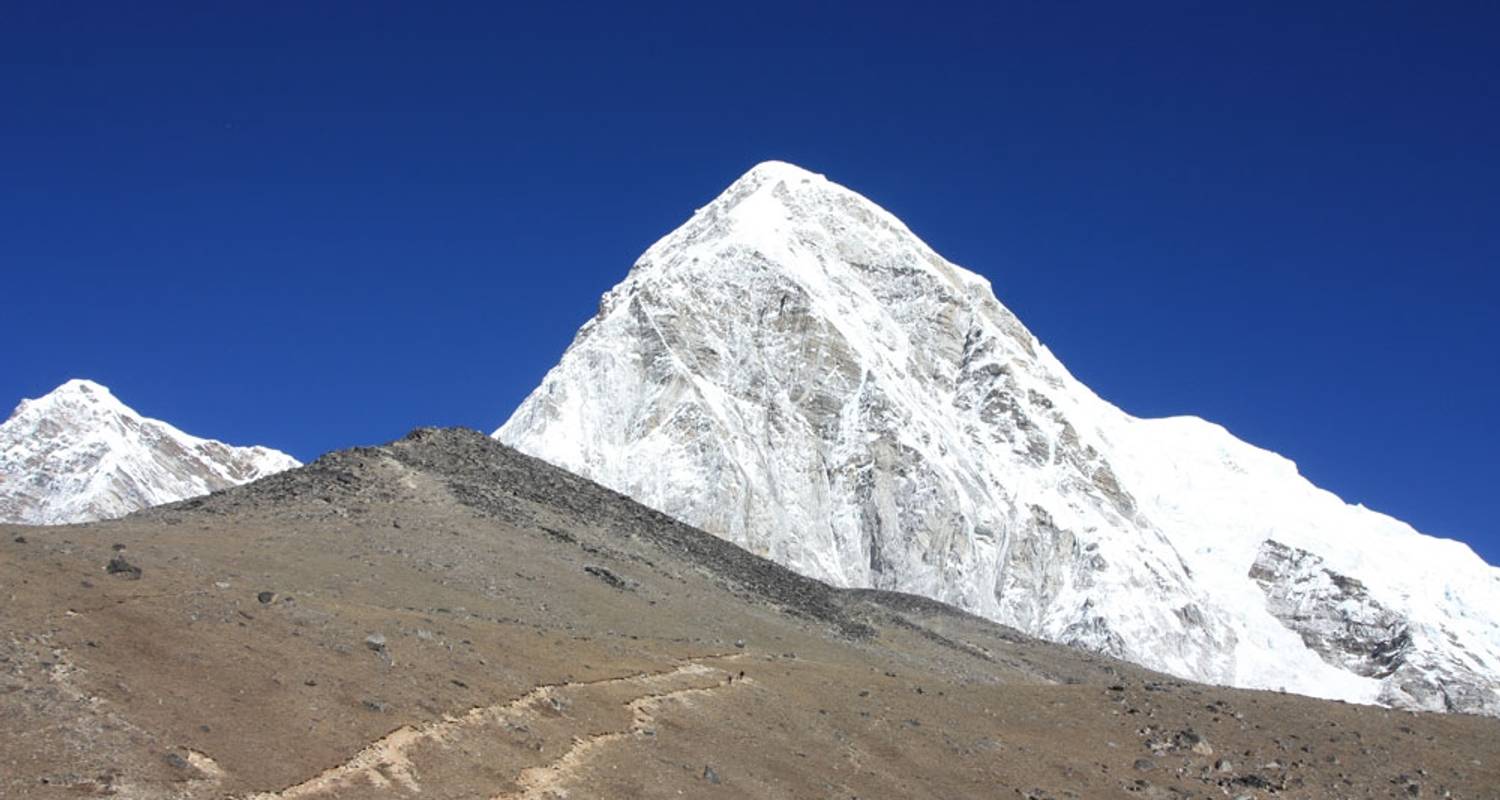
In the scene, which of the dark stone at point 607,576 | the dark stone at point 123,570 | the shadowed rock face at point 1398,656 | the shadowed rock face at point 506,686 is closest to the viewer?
the shadowed rock face at point 506,686

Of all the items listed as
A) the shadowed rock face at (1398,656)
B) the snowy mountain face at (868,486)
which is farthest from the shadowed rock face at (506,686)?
the shadowed rock face at (1398,656)

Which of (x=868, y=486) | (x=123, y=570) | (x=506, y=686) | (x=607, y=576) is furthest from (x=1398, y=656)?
(x=123, y=570)

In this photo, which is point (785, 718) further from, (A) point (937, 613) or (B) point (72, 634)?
(A) point (937, 613)

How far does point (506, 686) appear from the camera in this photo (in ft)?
131

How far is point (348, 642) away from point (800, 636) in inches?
1500

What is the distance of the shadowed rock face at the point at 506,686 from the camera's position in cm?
3122

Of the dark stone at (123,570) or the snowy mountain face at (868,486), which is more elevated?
the snowy mountain face at (868,486)

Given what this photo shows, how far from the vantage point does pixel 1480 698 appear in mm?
181375

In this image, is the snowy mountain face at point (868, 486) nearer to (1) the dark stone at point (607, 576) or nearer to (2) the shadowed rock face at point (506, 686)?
(2) the shadowed rock face at point (506, 686)

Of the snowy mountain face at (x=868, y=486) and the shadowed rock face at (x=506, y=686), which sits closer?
the shadowed rock face at (x=506, y=686)

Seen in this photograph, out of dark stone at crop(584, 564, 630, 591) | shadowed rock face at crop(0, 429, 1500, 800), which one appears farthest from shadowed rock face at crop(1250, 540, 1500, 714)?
dark stone at crop(584, 564, 630, 591)

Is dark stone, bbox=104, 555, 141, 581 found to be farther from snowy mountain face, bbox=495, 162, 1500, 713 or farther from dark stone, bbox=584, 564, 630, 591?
snowy mountain face, bbox=495, 162, 1500, 713

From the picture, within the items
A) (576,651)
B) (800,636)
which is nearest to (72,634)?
(576,651)

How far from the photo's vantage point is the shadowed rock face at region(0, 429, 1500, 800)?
31219 mm
